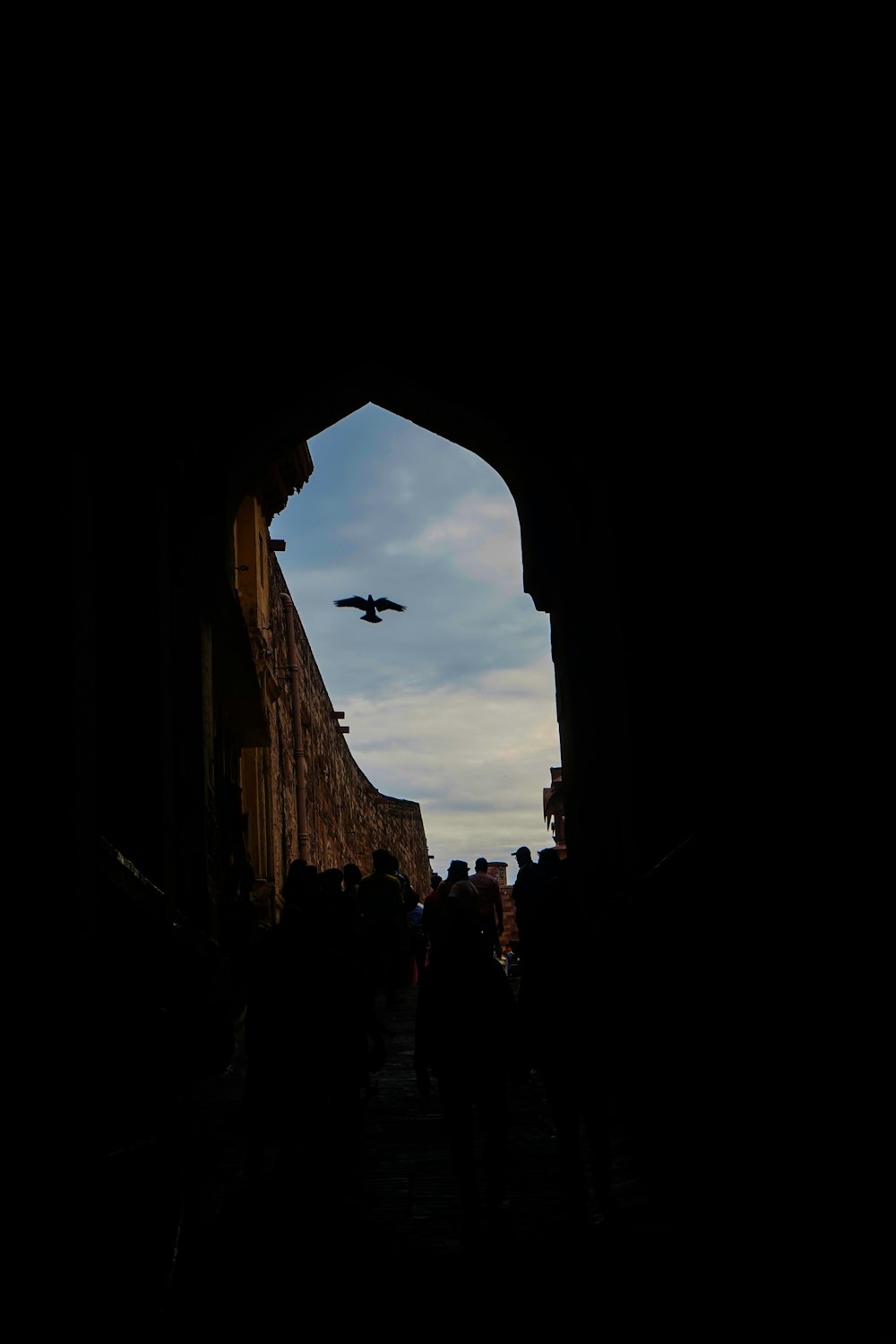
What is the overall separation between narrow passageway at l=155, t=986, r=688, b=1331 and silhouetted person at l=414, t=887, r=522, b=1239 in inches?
10.5

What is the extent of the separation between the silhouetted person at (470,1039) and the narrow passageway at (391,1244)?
0.27 meters

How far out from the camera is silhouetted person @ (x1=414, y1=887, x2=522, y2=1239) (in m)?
4.20

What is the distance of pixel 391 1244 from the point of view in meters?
3.98

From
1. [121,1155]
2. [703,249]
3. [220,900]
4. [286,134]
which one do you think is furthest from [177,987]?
[286,134]

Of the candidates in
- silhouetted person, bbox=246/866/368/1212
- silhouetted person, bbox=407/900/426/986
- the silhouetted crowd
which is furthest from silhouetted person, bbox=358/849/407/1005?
silhouetted person, bbox=246/866/368/1212

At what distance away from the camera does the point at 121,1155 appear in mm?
Answer: 3004

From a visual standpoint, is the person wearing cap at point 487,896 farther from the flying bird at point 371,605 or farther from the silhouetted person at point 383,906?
the flying bird at point 371,605

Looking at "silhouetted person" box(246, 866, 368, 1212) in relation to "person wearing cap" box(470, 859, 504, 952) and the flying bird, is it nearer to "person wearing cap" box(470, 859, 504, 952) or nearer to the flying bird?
"person wearing cap" box(470, 859, 504, 952)

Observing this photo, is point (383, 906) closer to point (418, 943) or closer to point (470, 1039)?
point (418, 943)

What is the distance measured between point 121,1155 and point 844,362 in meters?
2.60

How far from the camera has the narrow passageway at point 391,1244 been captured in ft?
10.9

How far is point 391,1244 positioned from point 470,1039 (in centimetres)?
71

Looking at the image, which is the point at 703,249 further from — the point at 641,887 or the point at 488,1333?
the point at 488,1333

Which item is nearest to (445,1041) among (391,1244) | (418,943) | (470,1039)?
(470,1039)
